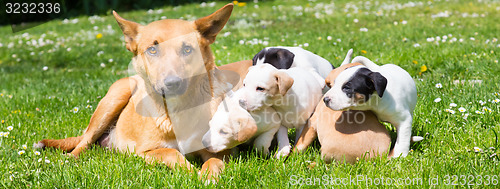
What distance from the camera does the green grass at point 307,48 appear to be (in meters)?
3.20

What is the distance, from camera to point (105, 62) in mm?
8625

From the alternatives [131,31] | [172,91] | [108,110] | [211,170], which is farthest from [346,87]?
[108,110]

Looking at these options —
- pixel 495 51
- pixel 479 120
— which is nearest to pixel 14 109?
pixel 479 120

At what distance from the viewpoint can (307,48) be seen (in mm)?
7324

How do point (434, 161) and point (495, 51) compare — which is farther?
point (495, 51)

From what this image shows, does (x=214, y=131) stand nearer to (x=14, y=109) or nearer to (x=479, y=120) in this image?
(x=479, y=120)

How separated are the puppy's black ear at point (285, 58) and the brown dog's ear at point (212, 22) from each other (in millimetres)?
938

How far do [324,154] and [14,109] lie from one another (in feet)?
13.6

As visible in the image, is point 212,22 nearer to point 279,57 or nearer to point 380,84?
point 279,57

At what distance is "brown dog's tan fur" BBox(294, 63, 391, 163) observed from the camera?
3396 millimetres

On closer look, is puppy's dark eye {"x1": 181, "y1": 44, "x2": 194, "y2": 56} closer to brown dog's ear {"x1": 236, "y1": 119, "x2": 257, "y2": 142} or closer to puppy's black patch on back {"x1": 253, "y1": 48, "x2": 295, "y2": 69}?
brown dog's ear {"x1": 236, "y1": 119, "x2": 257, "y2": 142}

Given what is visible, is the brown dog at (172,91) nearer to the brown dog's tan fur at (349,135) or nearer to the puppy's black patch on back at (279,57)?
the puppy's black patch on back at (279,57)

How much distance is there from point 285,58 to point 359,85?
4.07ft

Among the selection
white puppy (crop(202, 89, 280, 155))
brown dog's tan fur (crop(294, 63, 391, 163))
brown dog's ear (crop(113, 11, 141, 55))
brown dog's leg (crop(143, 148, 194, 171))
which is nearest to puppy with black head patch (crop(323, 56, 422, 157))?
brown dog's tan fur (crop(294, 63, 391, 163))
